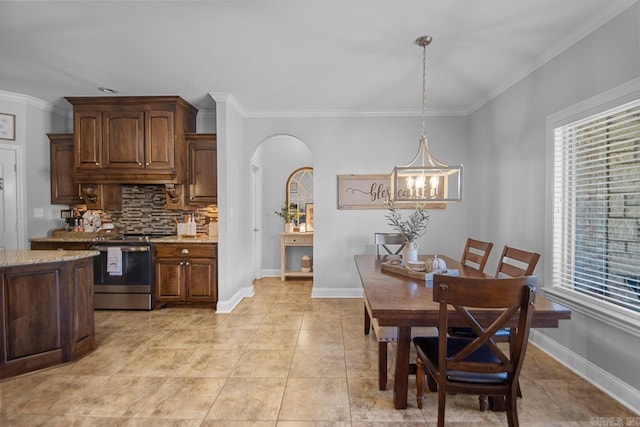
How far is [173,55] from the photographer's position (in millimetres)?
2832

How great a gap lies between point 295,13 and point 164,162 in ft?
8.34

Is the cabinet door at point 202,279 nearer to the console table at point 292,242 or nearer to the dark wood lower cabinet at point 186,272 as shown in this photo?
the dark wood lower cabinet at point 186,272

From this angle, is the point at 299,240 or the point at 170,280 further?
the point at 299,240

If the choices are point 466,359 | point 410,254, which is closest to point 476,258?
point 410,254

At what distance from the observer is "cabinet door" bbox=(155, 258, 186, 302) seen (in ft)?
12.7

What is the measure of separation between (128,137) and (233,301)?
2.45 m

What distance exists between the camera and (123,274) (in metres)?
3.83

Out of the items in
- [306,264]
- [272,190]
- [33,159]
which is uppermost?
[33,159]

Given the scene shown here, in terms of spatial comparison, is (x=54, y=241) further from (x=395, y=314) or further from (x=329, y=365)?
(x=395, y=314)

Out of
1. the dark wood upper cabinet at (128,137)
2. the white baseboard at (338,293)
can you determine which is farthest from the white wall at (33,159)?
the white baseboard at (338,293)

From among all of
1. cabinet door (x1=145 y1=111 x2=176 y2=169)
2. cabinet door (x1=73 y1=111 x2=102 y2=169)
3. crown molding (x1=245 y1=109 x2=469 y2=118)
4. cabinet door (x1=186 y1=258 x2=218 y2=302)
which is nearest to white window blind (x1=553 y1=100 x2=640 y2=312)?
crown molding (x1=245 y1=109 x2=469 y2=118)

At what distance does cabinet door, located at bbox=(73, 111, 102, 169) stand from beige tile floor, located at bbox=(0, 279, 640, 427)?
6.84 feet

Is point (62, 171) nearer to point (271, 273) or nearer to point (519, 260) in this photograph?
point (271, 273)

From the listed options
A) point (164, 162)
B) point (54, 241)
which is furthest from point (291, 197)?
point (54, 241)
